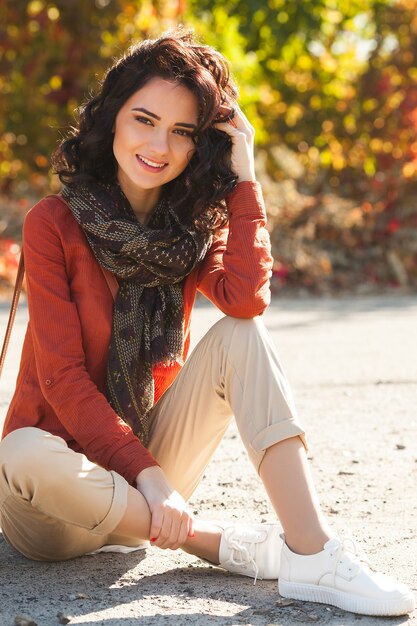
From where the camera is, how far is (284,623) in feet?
7.25

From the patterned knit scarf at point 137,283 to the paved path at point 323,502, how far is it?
0.37 meters

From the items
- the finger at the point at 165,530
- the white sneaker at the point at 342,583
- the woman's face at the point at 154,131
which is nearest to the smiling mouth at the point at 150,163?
the woman's face at the point at 154,131

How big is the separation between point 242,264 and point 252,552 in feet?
2.31

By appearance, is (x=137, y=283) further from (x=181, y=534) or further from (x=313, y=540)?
(x=313, y=540)

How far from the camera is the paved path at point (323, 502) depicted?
2.27 m

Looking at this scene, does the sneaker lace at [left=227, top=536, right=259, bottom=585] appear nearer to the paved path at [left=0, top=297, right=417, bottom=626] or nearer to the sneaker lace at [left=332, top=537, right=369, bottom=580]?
the paved path at [left=0, top=297, right=417, bottom=626]

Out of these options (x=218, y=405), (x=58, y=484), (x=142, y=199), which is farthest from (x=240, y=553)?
(x=142, y=199)

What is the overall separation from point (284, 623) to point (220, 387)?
57 centimetres

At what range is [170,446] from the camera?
261cm

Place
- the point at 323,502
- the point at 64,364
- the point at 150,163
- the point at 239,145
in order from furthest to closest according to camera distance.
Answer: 1. the point at 323,502
2. the point at 239,145
3. the point at 150,163
4. the point at 64,364

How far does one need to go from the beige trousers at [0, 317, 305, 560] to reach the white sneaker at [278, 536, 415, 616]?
25 cm

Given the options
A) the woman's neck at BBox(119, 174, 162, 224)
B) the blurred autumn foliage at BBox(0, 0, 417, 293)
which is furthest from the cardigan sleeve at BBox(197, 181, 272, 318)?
the blurred autumn foliage at BBox(0, 0, 417, 293)

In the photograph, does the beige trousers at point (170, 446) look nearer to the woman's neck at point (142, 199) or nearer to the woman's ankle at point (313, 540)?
the woman's ankle at point (313, 540)

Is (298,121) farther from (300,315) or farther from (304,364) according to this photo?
(304,364)
